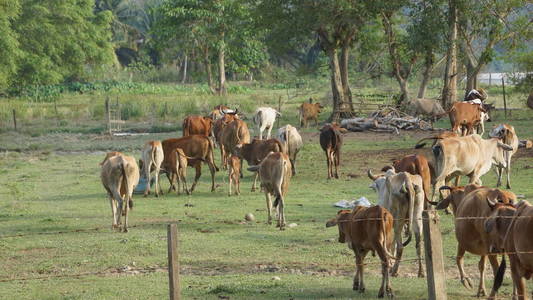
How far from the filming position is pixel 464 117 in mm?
27062

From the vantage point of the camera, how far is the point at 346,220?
11273 mm

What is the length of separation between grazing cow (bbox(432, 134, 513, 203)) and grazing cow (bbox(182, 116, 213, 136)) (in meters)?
11.5

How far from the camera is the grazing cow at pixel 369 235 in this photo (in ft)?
35.5

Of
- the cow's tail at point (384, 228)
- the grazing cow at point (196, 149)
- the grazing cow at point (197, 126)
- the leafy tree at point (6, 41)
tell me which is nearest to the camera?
the cow's tail at point (384, 228)

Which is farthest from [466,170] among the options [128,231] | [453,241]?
[128,231]

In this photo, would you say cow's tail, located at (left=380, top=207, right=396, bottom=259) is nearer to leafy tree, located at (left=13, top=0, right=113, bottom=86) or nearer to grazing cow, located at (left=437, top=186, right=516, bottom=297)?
grazing cow, located at (left=437, top=186, right=516, bottom=297)

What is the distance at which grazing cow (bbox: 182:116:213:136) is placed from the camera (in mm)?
28297

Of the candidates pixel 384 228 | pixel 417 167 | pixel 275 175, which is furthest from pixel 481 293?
pixel 275 175

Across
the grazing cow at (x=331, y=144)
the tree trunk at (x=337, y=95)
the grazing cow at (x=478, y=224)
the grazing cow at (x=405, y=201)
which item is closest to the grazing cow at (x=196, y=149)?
the grazing cow at (x=331, y=144)

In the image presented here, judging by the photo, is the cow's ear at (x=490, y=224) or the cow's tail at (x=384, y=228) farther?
the cow's tail at (x=384, y=228)

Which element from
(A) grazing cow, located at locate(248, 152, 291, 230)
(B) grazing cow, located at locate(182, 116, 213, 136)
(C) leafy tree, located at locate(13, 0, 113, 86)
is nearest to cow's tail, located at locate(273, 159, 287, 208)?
(A) grazing cow, located at locate(248, 152, 291, 230)

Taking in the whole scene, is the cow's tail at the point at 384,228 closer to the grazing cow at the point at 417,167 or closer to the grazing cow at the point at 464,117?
the grazing cow at the point at 417,167

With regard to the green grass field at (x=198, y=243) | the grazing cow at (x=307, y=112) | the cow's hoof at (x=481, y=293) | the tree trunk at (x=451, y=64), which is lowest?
the green grass field at (x=198, y=243)

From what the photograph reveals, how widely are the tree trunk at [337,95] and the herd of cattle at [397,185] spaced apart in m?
8.39
